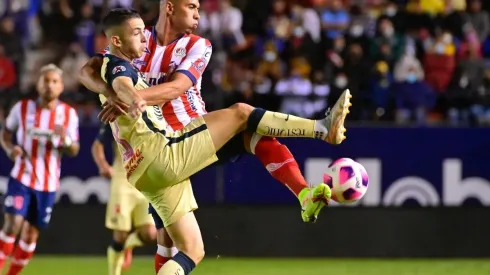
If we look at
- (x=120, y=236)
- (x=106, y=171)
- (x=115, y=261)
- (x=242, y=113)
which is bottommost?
(x=115, y=261)

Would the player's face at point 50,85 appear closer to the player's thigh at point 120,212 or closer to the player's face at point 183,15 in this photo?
the player's thigh at point 120,212

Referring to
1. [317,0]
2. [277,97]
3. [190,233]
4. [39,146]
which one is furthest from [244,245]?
[190,233]

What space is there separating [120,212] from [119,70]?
4.59 metres

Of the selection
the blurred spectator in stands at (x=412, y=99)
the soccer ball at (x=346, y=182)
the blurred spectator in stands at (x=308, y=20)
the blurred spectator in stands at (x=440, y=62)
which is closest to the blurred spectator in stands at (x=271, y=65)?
the blurred spectator in stands at (x=308, y=20)

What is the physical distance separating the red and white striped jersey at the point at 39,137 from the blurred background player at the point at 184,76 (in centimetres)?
336

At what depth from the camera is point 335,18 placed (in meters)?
16.1

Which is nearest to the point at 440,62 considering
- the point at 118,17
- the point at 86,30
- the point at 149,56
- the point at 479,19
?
the point at 479,19

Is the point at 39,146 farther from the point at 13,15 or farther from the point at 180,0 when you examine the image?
the point at 13,15

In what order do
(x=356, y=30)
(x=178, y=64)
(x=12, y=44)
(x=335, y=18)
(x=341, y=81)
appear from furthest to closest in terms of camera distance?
(x=335, y=18) < (x=356, y=30) < (x=12, y=44) < (x=341, y=81) < (x=178, y=64)

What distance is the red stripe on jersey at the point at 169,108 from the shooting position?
24.4ft

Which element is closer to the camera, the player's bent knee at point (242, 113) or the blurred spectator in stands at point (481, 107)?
the player's bent knee at point (242, 113)

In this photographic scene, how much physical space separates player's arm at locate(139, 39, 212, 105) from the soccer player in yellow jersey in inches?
0.5

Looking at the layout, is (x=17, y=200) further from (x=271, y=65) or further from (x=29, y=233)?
(x=271, y=65)

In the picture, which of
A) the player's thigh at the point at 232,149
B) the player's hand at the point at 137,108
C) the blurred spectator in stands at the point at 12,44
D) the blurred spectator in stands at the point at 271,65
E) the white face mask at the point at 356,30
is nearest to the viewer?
the player's hand at the point at 137,108
